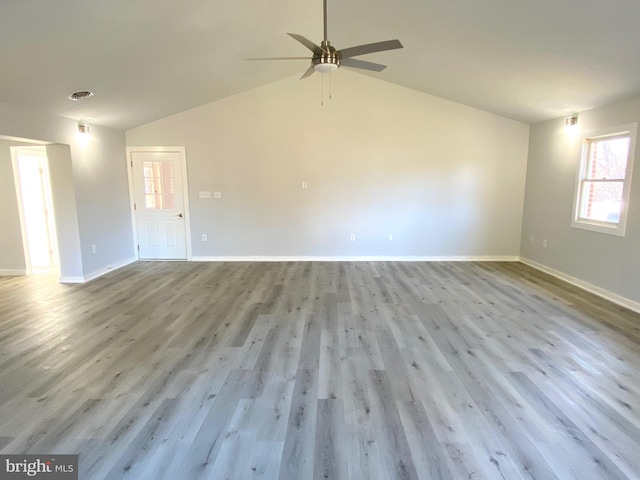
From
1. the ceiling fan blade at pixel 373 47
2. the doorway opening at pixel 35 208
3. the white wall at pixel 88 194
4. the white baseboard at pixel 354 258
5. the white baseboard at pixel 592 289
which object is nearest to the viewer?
the ceiling fan blade at pixel 373 47

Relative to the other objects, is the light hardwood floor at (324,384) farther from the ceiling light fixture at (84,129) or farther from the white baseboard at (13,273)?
the ceiling light fixture at (84,129)

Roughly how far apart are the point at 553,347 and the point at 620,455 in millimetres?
1344

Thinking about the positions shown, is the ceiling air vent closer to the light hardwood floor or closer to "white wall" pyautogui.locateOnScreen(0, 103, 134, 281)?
"white wall" pyautogui.locateOnScreen(0, 103, 134, 281)

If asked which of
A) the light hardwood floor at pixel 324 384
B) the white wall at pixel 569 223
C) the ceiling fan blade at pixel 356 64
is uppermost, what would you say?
the ceiling fan blade at pixel 356 64

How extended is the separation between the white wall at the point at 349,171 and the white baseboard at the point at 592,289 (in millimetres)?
845

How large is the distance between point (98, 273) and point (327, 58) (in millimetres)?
4987

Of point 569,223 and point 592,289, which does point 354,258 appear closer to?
point 569,223

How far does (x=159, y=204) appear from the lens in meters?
6.51

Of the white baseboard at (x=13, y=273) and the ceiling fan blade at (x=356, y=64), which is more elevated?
the ceiling fan blade at (x=356, y=64)

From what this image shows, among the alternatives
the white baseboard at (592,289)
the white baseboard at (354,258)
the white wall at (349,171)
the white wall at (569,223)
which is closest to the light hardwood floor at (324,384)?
the white baseboard at (592,289)

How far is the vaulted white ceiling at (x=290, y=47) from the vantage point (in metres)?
2.82

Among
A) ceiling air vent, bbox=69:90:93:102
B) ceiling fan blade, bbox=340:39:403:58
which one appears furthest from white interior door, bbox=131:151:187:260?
ceiling fan blade, bbox=340:39:403:58

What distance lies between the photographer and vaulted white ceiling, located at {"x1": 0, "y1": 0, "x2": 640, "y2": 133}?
2818 millimetres

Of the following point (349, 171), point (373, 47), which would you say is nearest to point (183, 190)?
point (349, 171)
